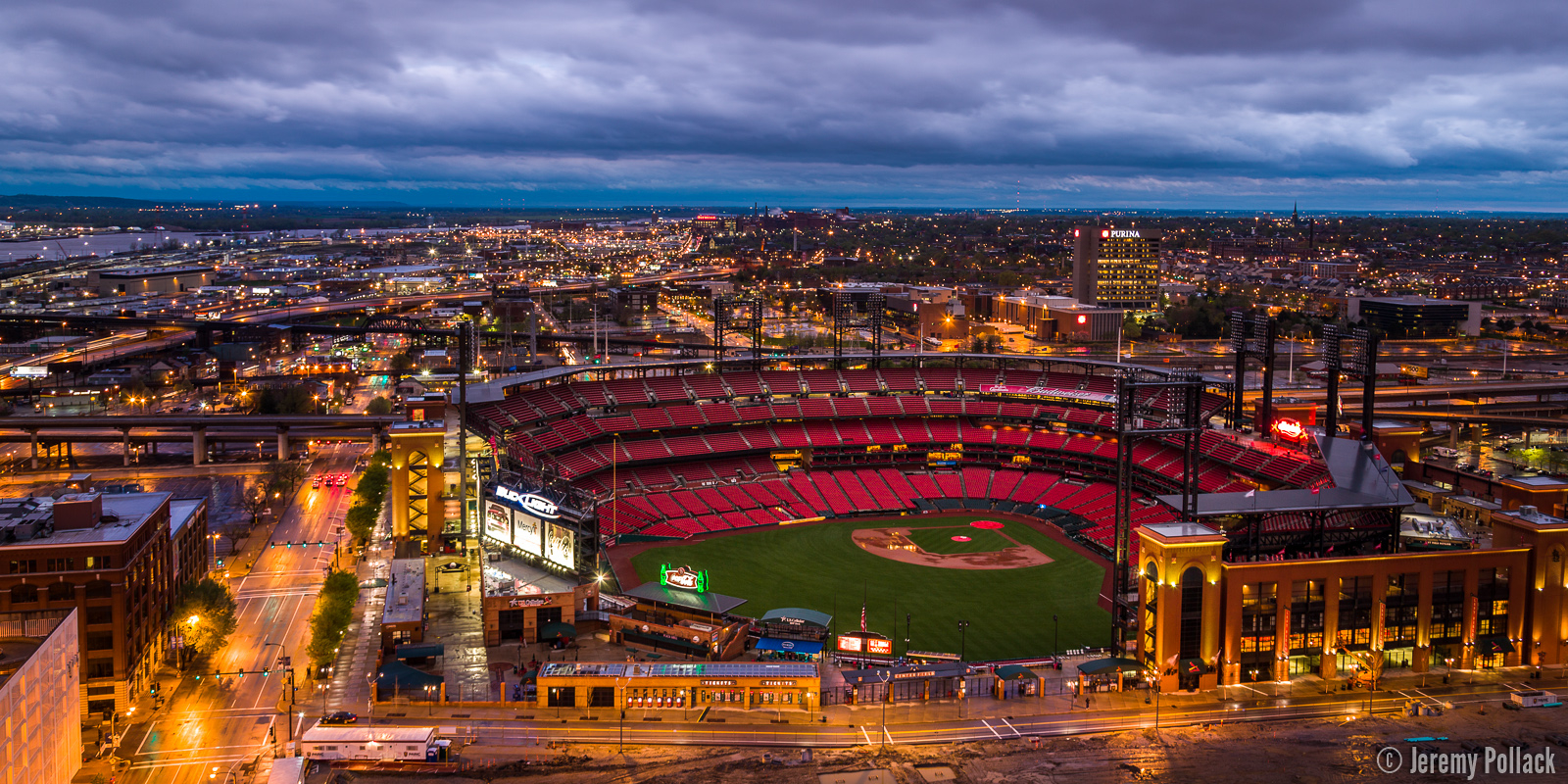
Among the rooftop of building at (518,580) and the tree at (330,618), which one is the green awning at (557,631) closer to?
the rooftop of building at (518,580)

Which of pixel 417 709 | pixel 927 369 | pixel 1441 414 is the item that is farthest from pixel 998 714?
pixel 1441 414

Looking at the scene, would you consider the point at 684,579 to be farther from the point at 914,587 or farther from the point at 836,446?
the point at 836,446

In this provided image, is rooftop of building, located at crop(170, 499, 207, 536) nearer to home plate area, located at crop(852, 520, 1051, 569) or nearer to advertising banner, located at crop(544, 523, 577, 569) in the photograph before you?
advertising banner, located at crop(544, 523, 577, 569)

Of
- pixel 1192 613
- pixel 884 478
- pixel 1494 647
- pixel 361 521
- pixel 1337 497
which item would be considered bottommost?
pixel 1494 647

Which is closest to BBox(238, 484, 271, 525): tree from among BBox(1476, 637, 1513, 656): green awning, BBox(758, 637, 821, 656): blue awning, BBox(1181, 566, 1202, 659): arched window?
BBox(758, 637, 821, 656): blue awning

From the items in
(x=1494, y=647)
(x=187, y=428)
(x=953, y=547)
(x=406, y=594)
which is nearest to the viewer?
(x=1494, y=647)

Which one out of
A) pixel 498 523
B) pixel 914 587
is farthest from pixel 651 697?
pixel 914 587

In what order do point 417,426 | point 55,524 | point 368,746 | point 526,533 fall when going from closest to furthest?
point 368,746 < point 55,524 < point 526,533 < point 417,426
